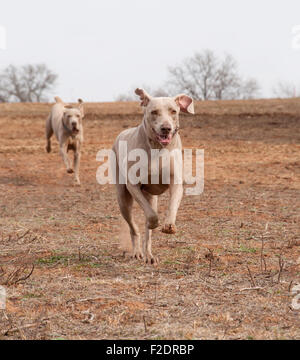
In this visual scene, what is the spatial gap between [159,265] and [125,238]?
1058 mm

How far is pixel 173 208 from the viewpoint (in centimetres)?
588

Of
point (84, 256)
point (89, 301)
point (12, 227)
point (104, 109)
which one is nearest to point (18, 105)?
point (104, 109)

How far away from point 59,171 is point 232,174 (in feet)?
15.3

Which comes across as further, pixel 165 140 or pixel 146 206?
pixel 146 206

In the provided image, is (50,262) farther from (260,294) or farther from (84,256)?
(260,294)

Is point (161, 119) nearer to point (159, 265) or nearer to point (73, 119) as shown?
point (159, 265)

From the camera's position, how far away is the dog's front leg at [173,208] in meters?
5.67

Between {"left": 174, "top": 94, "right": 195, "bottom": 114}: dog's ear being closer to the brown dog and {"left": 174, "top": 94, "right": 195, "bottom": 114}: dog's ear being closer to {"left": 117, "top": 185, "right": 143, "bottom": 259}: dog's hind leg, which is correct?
{"left": 117, "top": 185, "right": 143, "bottom": 259}: dog's hind leg

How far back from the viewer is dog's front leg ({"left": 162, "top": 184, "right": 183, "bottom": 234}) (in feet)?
18.6

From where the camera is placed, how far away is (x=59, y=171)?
16.6 m
